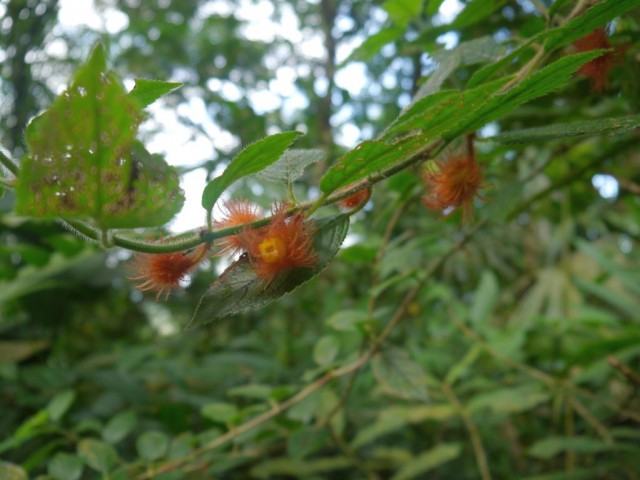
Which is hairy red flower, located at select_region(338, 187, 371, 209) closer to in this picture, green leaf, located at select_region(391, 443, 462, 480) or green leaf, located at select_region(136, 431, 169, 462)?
green leaf, located at select_region(136, 431, 169, 462)

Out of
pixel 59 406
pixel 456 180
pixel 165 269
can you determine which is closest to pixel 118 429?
pixel 59 406

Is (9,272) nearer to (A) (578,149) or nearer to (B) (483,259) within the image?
(B) (483,259)

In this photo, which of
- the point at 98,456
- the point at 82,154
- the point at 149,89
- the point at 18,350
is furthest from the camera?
the point at 18,350

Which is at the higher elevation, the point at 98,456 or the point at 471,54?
the point at 471,54

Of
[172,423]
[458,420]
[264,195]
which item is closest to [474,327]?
[458,420]

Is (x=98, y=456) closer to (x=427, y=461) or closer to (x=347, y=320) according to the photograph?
(x=347, y=320)

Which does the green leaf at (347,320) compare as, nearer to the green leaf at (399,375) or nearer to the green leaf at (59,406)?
the green leaf at (399,375)

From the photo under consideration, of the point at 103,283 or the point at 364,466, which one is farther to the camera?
the point at 103,283
